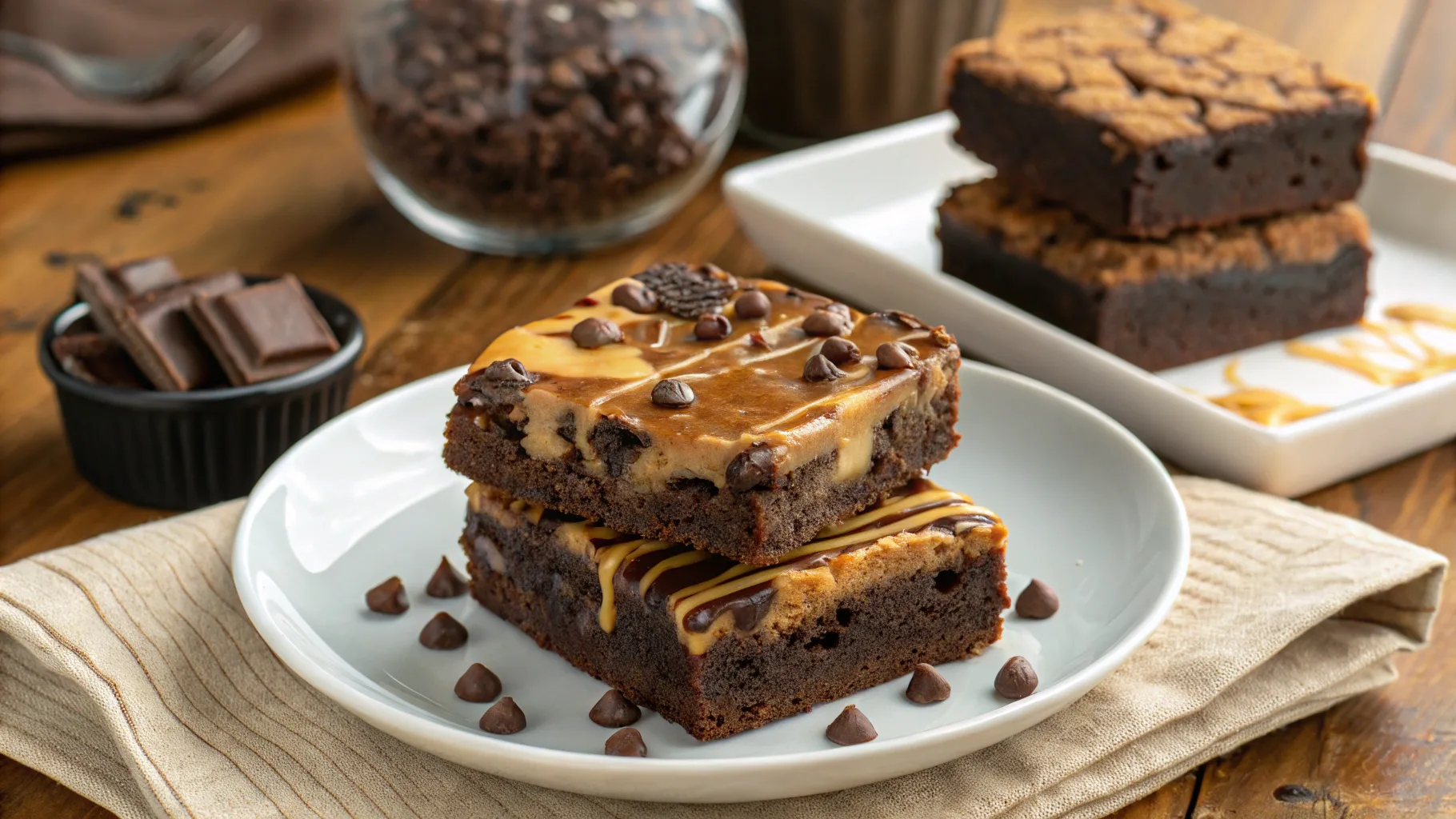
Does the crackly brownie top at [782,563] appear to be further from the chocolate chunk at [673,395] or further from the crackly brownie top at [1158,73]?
the crackly brownie top at [1158,73]

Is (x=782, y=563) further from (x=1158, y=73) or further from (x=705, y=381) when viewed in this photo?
(x=1158, y=73)

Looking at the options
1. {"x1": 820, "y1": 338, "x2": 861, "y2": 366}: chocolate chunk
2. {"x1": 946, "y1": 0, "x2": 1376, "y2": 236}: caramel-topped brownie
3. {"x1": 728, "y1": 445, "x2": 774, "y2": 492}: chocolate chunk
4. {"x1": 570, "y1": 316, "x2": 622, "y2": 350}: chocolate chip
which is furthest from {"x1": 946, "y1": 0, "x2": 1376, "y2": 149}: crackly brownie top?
{"x1": 728, "y1": 445, "x2": 774, "y2": 492}: chocolate chunk

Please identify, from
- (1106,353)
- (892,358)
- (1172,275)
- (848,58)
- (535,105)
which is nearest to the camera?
(892,358)

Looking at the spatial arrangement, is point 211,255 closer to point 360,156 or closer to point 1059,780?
point 360,156

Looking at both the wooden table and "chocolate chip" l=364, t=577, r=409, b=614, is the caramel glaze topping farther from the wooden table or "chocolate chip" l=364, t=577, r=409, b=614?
the wooden table

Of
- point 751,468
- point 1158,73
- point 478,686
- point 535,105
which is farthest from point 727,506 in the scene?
point 1158,73

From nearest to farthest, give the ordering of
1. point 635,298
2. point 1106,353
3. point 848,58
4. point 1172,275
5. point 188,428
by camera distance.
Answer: point 635,298, point 188,428, point 1106,353, point 1172,275, point 848,58

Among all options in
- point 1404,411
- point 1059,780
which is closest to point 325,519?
point 1059,780
